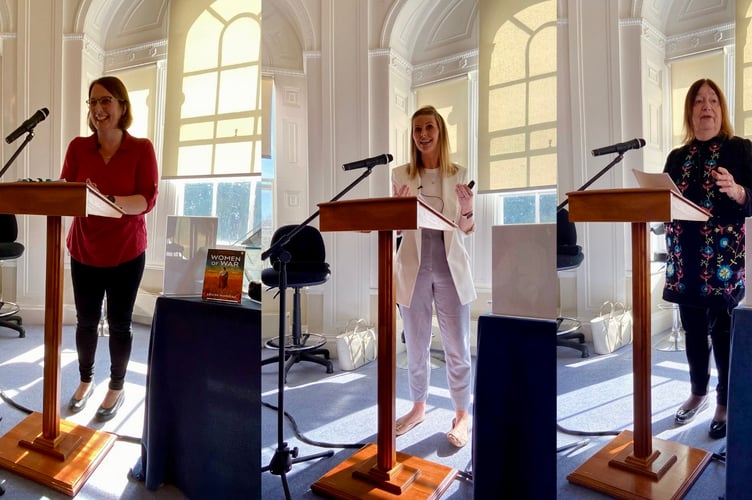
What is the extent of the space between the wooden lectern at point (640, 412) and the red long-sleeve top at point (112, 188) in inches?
60.2

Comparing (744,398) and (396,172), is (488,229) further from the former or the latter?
(744,398)

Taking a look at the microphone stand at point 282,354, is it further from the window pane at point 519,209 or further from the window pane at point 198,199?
the window pane at point 519,209

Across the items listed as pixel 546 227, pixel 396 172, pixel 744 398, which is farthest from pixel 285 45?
pixel 744 398

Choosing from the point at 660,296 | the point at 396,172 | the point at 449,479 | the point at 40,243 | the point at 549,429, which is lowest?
the point at 449,479

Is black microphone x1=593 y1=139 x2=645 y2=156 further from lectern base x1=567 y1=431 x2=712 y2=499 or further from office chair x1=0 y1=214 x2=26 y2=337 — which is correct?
office chair x1=0 y1=214 x2=26 y2=337

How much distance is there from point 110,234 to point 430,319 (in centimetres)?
131

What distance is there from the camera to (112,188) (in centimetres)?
190

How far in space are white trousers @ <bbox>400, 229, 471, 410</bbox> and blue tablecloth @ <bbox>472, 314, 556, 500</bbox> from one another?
10cm

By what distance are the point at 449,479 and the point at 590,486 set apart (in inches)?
17.3

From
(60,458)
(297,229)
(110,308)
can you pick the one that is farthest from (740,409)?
(60,458)

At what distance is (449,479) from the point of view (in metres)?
1.59

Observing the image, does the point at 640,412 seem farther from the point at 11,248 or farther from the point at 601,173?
the point at 11,248

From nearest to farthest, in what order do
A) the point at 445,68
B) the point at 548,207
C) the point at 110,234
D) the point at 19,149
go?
the point at 548,207
the point at 445,68
the point at 110,234
the point at 19,149

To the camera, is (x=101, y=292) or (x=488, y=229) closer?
(x=488, y=229)
